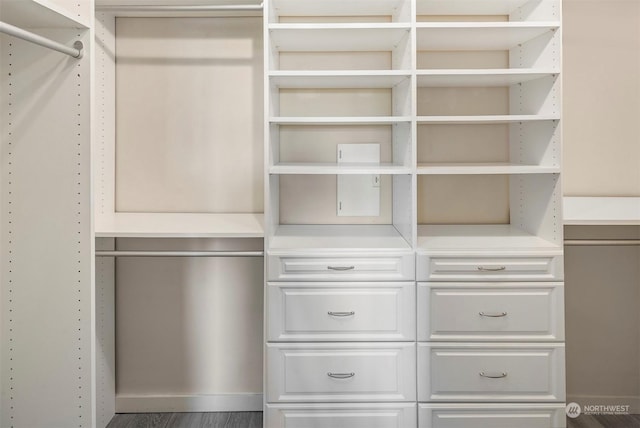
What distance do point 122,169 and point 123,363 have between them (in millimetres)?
999

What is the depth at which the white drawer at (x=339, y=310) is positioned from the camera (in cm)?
210

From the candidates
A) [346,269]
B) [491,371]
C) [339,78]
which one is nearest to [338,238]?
[346,269]

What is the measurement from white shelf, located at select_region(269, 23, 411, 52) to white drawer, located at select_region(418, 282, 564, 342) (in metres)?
1.08

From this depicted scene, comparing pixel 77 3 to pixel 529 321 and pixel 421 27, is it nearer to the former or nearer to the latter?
pixel 421 27

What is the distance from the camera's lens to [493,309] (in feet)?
6.91

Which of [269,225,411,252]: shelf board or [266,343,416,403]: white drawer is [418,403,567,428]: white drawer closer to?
[266,343,416,403]: white drawer

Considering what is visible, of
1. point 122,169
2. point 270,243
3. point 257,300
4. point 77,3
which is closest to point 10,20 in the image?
point 77,3

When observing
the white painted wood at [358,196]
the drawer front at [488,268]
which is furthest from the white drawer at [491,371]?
the white painted wood at [358,196]

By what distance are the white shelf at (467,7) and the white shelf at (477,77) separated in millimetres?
346

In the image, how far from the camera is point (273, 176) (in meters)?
2.34

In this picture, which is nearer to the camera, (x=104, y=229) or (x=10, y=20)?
(x=10, y=20)

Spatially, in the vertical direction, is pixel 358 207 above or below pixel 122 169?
below

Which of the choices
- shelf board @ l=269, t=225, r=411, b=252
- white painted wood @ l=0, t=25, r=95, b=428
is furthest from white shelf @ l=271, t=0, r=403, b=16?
shelf board @ l=269, t=225, r=411, b=252

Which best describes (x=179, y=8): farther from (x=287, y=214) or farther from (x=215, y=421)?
(x=215, y=421)
